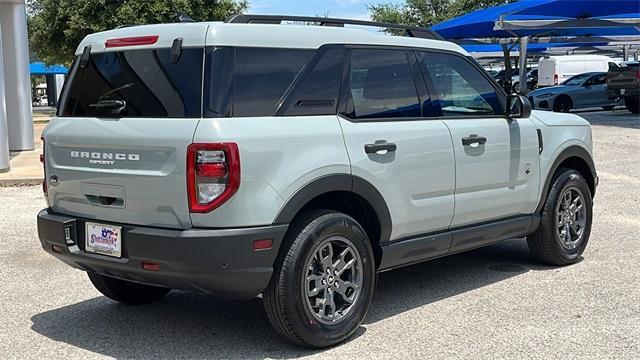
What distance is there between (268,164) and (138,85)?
0.97 meters

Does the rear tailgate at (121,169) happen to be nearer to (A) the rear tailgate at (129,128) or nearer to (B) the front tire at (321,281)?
(A) the rear tailgate at (129,128)

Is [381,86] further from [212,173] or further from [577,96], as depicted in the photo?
[577,96]

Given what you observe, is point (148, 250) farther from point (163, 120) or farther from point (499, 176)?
point (499, 176)

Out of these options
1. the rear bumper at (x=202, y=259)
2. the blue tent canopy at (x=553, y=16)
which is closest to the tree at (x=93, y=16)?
the blue tent canopy at (x=553, y=16)

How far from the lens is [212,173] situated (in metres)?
3.87

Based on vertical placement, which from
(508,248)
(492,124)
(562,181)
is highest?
Result: (492,124)

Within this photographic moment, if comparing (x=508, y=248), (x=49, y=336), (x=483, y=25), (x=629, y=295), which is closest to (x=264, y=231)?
(x=49, y=336)

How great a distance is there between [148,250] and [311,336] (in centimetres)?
107

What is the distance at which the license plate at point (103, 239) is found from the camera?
4195 mm

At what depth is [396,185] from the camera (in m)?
4.71

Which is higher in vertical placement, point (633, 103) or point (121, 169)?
point (121, 169)

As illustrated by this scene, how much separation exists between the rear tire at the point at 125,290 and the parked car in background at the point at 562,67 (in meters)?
29.3

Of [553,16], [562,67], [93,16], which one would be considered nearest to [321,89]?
[553,16]

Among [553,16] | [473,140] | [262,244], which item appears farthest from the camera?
[553,16]
